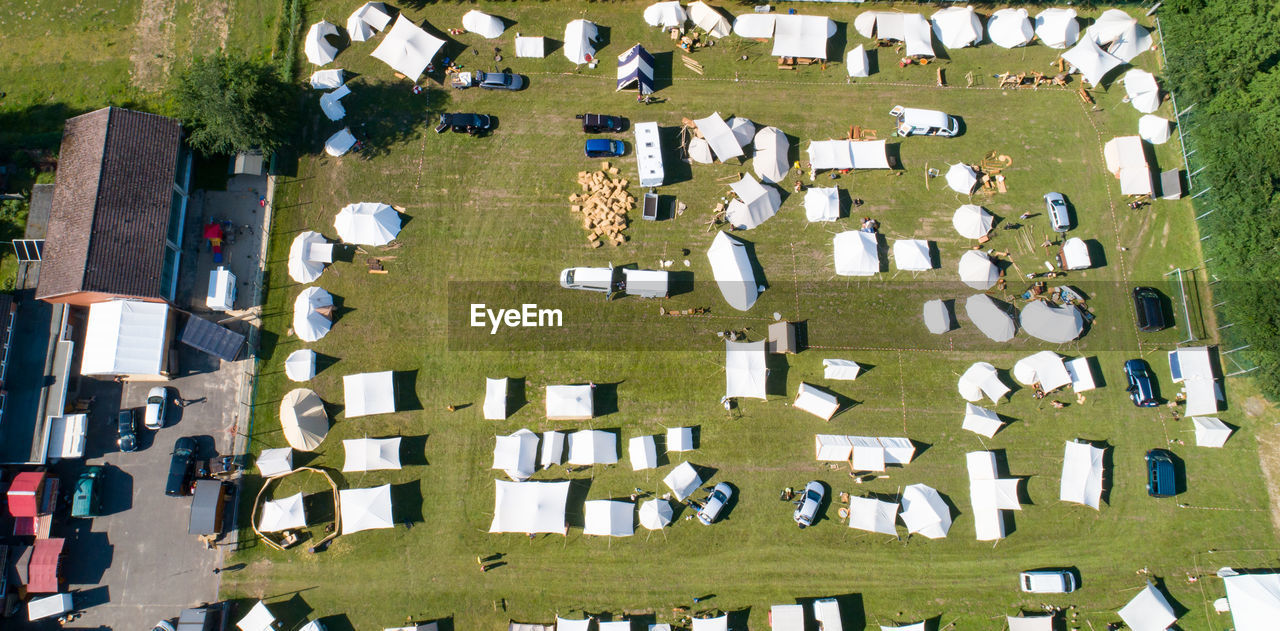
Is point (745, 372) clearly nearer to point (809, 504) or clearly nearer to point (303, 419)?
point (809, 504)

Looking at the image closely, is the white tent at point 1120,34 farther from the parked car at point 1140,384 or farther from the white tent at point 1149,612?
the white tent at point 1149,612

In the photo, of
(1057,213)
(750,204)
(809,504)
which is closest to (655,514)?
(809,504)

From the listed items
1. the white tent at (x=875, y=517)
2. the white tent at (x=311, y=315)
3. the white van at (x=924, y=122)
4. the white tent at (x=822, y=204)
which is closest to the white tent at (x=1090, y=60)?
the white van at (x=924, y=122)

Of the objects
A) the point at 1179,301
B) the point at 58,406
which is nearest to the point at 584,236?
the point at 58,406

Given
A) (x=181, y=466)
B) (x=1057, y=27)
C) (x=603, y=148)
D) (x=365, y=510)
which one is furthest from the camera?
(x=1057, y=27)

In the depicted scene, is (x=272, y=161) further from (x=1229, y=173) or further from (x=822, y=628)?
(x=1229, y=173)

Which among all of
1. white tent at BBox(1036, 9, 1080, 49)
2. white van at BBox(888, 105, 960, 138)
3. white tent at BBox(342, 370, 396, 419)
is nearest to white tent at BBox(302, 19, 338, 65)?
white tent at BBox(342, 370, 396, 419)
